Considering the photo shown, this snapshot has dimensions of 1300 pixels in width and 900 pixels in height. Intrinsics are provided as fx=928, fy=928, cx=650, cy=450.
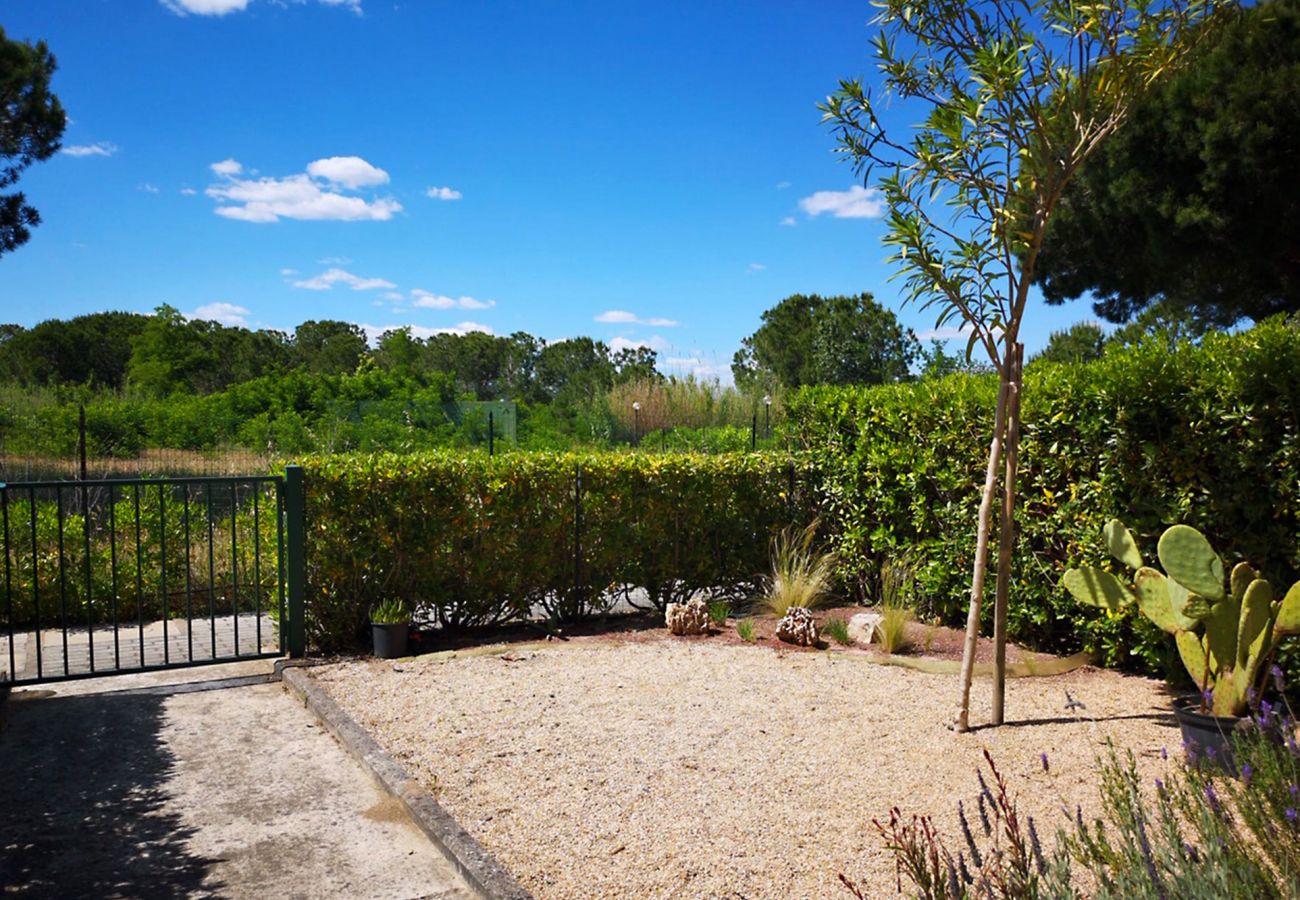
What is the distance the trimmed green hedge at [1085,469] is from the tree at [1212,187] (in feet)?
12.7

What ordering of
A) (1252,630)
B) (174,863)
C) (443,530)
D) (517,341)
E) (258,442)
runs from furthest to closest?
(517,341), (258,442), (443,530), (1252,630), (174,863)

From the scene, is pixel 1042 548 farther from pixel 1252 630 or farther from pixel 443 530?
pixel 443 530

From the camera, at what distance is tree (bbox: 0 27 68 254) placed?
9.95m

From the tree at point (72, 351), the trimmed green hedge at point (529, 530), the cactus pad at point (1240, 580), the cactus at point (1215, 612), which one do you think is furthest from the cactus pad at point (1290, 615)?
the tree at point (72, 351)

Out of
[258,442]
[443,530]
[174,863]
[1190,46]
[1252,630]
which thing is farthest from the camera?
[258,442]

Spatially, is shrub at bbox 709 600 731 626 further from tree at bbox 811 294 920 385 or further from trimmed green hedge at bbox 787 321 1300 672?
tree at bbox 811 294 920 385

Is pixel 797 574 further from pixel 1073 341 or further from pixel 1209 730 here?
pixel 1073 341

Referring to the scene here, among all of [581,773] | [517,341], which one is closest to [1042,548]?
[581,773]

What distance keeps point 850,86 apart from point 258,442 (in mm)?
13236

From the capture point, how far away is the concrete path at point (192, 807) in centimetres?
336

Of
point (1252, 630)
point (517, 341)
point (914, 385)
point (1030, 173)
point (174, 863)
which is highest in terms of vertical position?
point (517, 341)

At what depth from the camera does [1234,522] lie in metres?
5.09

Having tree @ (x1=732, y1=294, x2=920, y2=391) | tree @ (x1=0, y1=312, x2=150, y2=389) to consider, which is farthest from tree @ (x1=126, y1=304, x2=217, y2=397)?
tree @ (x1=732, y1=294, x2=920, y2=391)

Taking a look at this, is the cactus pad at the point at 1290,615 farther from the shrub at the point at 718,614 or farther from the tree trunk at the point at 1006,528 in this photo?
the shrub at the point at 718,614
